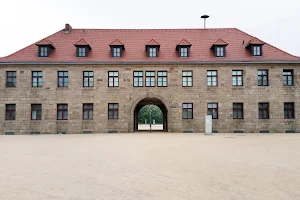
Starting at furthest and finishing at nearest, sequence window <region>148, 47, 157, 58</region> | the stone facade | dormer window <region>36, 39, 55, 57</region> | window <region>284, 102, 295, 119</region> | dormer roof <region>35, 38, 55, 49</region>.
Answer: window <region>148, 47, 157, 58</region>
dormer window <region>36, 39, 55, 57</region>
dormer roof <region>35, 38, 55, 49</region>
window <region>284, 102, 295, 119</region>
the stone facade

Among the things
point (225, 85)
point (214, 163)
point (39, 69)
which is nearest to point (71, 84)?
point (39, 69)

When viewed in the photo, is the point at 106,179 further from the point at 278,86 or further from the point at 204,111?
the point at 278,86

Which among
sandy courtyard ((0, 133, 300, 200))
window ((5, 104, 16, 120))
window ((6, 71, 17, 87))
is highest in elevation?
window ((6, 71, 17, 87))

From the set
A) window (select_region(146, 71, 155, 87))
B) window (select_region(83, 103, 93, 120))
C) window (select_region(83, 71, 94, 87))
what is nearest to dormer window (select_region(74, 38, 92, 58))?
window (select_region(83, 71, 94, 87))

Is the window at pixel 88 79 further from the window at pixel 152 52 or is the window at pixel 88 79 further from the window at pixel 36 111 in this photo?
the window at pixel 152 52

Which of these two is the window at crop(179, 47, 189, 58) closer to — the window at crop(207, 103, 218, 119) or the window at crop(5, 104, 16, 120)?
the window at crop(207, 103, 218, 119)

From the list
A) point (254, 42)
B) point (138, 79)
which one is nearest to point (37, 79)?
point (138, 79)

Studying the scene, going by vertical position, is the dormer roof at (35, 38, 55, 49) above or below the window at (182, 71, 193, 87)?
above

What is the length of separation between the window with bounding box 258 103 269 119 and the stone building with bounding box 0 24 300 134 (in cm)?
9

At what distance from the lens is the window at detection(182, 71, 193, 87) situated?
2561 cm

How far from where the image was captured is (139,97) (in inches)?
997

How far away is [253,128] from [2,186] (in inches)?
912

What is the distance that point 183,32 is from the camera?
1163 inches

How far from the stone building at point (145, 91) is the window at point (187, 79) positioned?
10 centimetres
